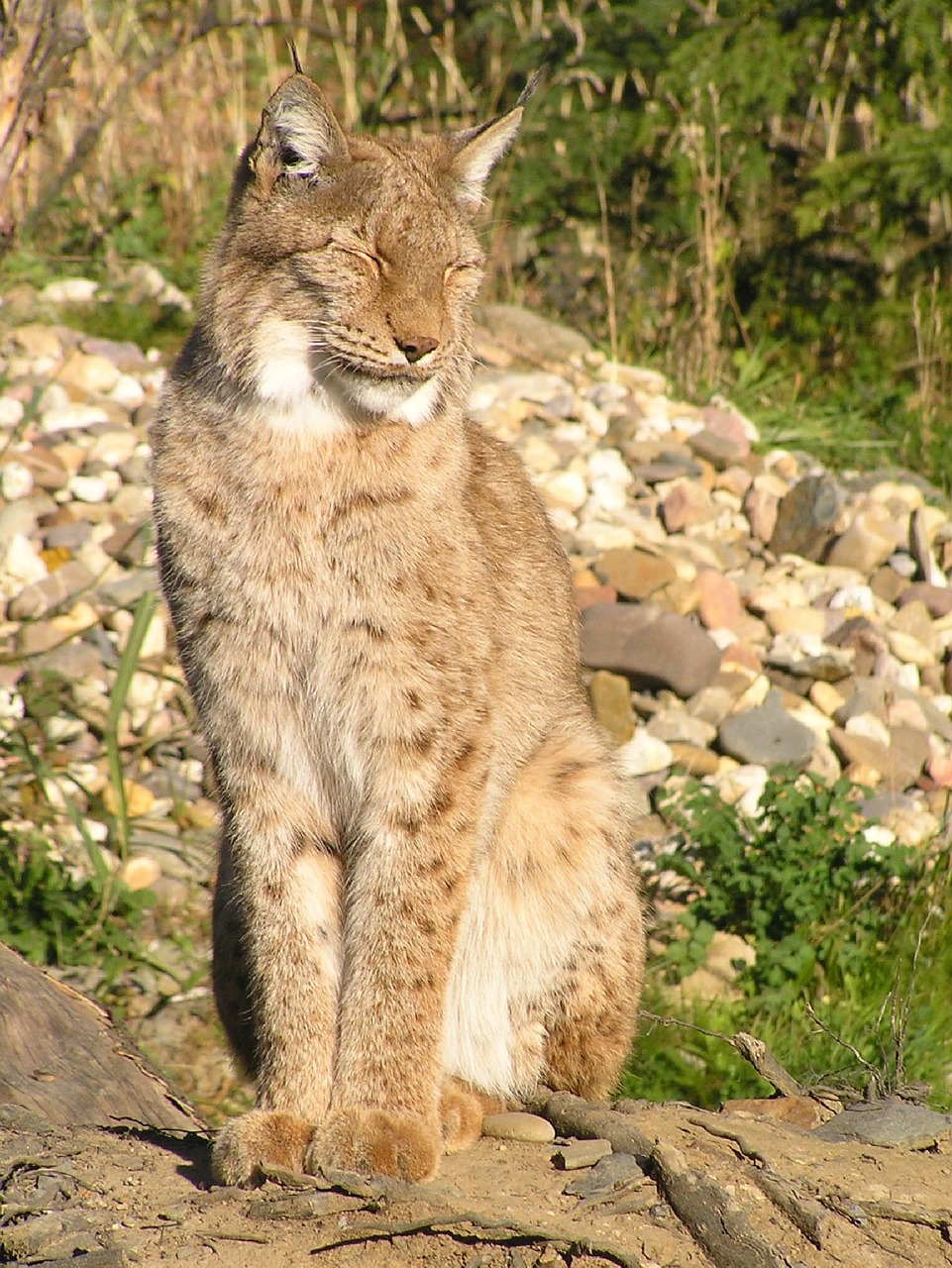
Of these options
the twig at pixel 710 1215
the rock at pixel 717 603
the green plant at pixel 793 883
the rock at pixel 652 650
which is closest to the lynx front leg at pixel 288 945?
the twig at pixel 710 1215

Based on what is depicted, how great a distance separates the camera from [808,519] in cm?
694

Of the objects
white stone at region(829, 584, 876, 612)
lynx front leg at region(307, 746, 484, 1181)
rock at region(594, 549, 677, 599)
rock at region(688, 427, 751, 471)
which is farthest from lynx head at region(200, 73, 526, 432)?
rock at region(688, 427, 751, 471)

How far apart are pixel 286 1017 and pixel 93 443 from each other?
172 inches

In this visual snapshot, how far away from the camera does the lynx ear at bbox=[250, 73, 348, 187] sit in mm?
3139

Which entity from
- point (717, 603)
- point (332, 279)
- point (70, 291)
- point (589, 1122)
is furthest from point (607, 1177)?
point (70, 291)

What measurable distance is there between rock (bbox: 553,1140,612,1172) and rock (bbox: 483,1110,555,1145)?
21 cm

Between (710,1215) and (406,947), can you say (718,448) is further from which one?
(710,1215)

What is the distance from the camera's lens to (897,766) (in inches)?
224

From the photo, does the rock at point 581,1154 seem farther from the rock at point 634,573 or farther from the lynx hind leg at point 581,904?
the rock at point 634,573

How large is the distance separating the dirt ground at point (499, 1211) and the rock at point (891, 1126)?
125mm

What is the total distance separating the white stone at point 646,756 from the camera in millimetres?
5734

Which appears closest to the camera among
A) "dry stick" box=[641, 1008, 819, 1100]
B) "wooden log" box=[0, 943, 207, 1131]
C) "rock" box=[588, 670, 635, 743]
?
"wooden log" box=[0, 943, 207, 1131]

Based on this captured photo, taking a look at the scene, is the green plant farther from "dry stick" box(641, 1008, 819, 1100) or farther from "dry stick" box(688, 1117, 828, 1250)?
"dry stick" box(688, 1117, 828, 1250)

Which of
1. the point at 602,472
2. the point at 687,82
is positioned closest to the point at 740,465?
the point at 602,472
